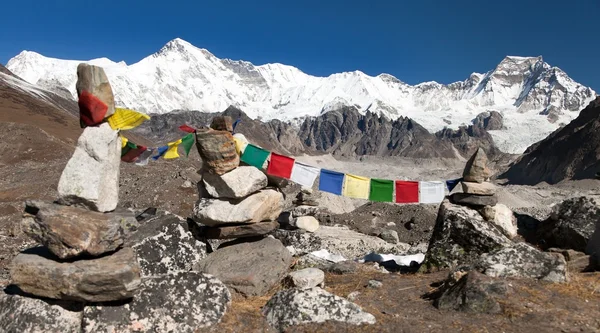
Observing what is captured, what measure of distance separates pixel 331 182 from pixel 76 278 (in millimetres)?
7051

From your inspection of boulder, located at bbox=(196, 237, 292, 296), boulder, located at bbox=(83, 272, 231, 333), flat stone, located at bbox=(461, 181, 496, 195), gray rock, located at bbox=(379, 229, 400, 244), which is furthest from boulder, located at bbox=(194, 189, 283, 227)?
gray rock, located at bbox=(379, 229, 400, 244)

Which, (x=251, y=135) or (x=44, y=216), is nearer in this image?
(x=44, y=216)

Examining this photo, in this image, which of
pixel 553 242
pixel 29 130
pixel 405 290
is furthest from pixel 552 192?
pixel 29 130

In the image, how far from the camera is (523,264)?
787cm

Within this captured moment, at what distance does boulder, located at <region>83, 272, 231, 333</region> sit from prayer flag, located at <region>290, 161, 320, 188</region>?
13.6 ft

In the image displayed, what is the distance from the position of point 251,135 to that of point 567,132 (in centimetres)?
9846

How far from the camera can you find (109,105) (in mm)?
6562

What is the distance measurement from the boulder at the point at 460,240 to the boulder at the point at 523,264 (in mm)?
1221

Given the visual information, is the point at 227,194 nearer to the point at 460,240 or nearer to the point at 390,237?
the point at 460,240

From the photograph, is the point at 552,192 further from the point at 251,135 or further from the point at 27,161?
the point at 251,135

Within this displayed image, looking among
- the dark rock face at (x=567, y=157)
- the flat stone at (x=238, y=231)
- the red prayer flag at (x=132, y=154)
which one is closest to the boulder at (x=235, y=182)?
the flat stone at (x=238, y=231)

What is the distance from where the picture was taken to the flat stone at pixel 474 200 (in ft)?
35.5

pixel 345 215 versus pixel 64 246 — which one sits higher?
pixel 64 246

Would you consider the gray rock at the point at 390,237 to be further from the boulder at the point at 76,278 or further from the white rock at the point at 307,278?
the boulder at the point at 76,278
